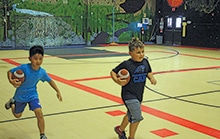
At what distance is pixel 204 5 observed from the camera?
1711 centimetres

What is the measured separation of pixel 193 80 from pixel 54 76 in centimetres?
355

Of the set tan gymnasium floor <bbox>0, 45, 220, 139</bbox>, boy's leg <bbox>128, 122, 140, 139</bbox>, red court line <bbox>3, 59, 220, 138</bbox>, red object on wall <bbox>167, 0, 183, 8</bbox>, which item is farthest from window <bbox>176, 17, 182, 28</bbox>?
boy's leg <bbox>128, 122, 140, 139</bbox>

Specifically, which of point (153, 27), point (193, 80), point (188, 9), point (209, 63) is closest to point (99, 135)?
Answer: point (193, 80)

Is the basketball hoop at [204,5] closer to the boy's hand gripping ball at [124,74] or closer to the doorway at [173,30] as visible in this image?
the doorway at [173,30]

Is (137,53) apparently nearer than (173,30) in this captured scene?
Yes

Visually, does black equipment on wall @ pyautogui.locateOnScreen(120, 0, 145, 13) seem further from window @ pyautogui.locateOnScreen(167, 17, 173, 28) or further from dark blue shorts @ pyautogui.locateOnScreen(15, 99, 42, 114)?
dark blue shorts @ pyautogui.locateOnScreen(15, 99, 42, 114)

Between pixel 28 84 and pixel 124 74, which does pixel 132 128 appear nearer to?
pixel 124 74

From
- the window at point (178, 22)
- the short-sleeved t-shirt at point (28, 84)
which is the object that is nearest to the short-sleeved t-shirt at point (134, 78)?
the short-sleeved t-shirt at point (28, 84)

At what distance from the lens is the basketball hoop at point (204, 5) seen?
55.1 ft

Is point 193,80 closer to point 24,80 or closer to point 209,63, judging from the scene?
point 209,63

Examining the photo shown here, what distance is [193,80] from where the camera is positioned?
7.73 meters

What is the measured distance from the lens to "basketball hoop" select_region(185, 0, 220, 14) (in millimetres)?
16781

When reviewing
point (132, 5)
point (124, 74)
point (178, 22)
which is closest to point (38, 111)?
point (124, 74)

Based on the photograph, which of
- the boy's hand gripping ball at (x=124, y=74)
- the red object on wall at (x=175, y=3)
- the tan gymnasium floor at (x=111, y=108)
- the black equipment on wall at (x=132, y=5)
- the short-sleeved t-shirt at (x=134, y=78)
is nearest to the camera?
the boy's hand gripping ball at (x=124, y=74)
